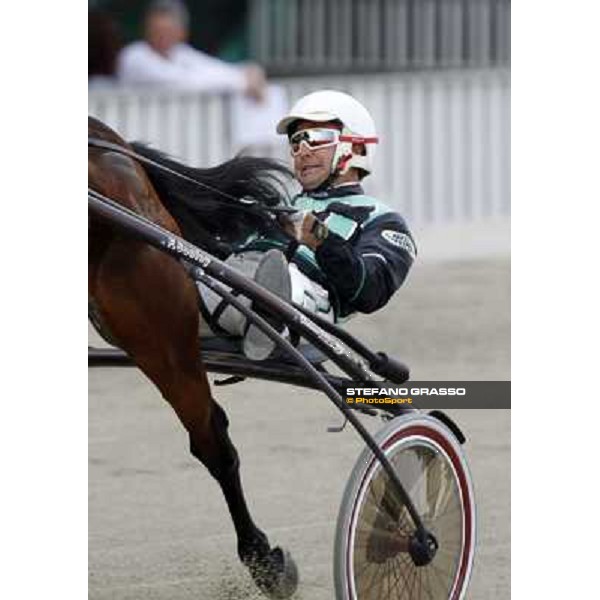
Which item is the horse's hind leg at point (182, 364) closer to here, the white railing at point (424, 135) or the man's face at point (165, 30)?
the man's face at point (165, 30)

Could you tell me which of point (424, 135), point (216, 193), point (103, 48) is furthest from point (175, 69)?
point (216, 193)

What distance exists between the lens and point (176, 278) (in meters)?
5.75

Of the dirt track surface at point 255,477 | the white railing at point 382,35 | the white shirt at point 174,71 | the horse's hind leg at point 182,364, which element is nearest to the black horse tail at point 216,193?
the horse's hind leg at point 182,364

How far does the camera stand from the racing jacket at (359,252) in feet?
18.5

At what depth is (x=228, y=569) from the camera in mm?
6449

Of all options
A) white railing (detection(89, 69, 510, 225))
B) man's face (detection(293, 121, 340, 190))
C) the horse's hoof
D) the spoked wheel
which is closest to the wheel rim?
the spoked wheel

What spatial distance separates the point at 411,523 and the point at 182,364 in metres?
0.70

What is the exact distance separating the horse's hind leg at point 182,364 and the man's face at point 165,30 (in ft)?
21.4

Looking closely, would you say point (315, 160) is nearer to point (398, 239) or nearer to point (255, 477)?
point (398, 239)

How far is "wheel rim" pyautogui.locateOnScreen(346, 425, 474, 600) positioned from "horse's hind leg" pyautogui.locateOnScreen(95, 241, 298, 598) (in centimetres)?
49
